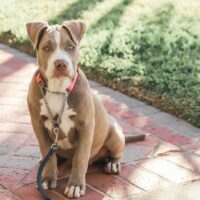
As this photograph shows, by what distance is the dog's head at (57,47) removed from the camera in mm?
3525

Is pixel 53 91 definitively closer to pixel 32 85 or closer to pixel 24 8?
pixel 32 85

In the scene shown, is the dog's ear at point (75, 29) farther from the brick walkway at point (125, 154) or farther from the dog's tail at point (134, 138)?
the dog's tail at point (134, 138)

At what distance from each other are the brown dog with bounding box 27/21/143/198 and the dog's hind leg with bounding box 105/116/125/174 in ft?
0.36

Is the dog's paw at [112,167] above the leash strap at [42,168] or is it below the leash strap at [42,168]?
below

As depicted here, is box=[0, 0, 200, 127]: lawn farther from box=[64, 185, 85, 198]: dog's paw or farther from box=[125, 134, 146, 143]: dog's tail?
box=[64, 185, 85, 198]: dog's paw

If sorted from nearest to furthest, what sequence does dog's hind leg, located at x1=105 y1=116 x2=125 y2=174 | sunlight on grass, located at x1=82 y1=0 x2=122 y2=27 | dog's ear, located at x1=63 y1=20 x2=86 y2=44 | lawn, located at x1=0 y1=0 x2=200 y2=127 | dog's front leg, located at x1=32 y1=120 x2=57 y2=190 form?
dog's ear, located at x1=63 y1=20 x2=86 y2=44 → dog's front leg, located at x1=32 y1=120 x2=57 y2=190 → dog's hind leg, located at x1=105 y1=116 x2=125 y2=174 → lawn, located at x1=0 y1=0 x2=200 y2=127 → sunlight on grass, located at x1=82 y1=0 x2=122 y2=27

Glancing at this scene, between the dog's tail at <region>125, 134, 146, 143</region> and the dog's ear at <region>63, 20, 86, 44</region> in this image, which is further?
the dog's tail at <region>125, 134, 146, 143</region>

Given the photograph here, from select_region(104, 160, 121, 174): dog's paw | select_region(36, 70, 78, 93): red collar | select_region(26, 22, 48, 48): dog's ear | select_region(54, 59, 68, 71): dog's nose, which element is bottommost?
select_region(104, 160, 121, 174): dog's paw

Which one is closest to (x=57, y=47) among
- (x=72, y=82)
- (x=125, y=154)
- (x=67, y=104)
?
(x=72, y=82)

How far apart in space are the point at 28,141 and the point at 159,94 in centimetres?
187

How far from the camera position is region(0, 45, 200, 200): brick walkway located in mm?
4035

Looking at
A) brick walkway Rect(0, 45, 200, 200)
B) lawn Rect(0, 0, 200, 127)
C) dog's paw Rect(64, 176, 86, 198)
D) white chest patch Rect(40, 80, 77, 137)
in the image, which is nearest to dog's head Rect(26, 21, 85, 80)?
white chest patch Rect(40, 80, 77, 137)

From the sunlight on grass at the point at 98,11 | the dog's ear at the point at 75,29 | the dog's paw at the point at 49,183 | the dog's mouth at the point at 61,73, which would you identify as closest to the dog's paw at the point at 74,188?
the dog's paw at the point at 49,183

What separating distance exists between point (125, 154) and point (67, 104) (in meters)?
1.13
